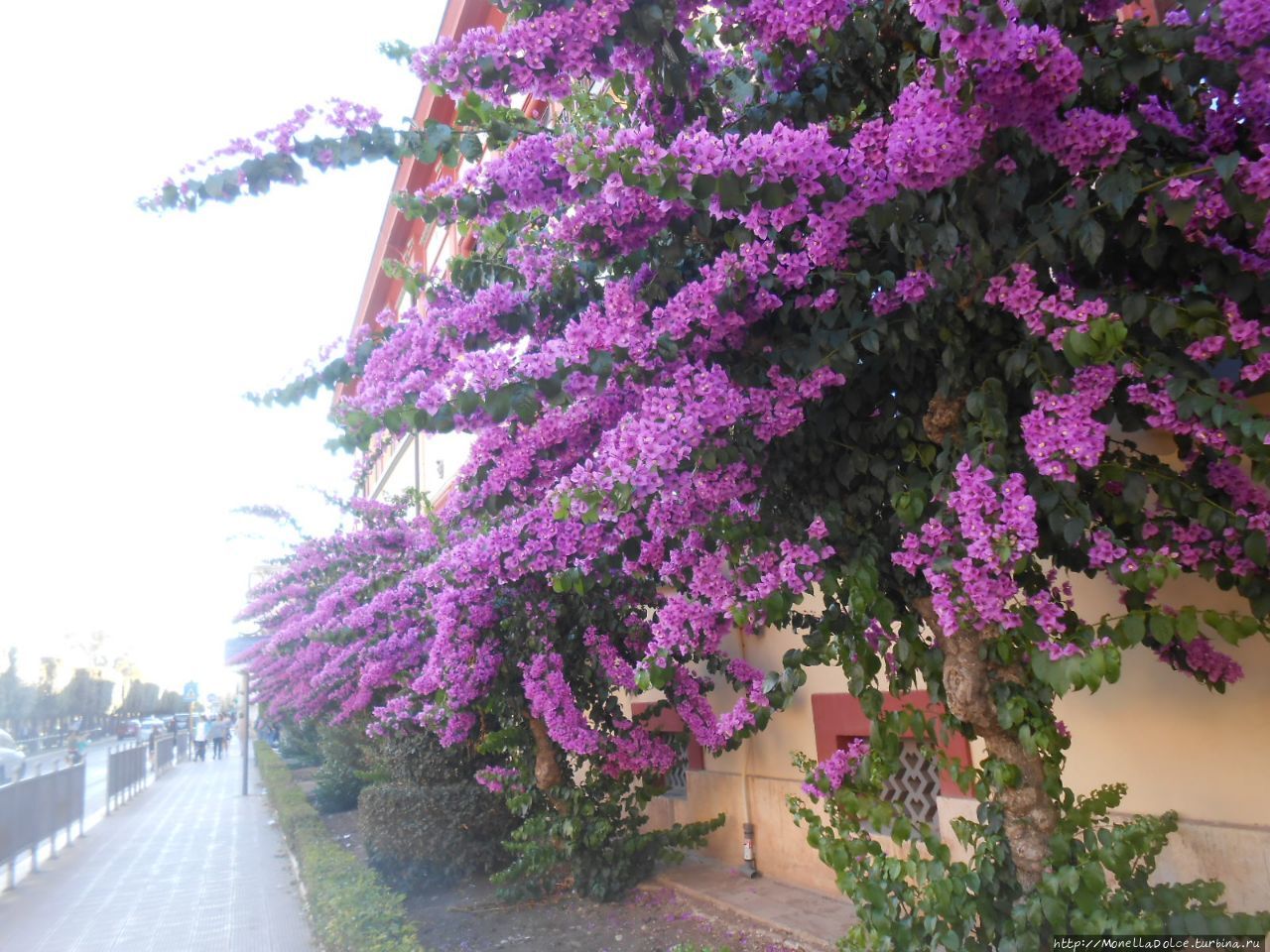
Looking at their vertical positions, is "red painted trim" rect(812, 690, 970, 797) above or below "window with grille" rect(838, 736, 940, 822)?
above

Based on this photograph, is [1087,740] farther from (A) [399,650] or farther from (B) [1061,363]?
(A) [399,650]

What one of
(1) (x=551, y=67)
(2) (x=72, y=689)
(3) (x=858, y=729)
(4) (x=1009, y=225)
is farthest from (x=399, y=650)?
(2) (x=72, y=689)

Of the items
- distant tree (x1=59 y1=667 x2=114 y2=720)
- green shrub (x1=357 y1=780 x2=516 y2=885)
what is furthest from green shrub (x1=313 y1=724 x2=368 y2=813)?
distant tree (x1=59 y1=667 x2=114 y2=720)

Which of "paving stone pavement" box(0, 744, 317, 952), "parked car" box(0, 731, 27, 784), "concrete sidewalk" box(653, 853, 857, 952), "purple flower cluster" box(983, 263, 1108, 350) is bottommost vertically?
"paving stone pavement" box(0, 744, 317, 952)

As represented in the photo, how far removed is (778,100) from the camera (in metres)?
2.97

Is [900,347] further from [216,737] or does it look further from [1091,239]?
[216,737]

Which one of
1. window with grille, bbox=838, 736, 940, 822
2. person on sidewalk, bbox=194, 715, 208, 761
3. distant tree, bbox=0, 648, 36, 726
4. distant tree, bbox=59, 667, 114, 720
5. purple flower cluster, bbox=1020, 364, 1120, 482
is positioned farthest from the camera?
distant tree, bbox=59, 667, 114, 720

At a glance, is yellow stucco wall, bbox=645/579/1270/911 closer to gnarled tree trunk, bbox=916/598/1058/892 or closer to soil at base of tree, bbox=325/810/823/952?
gnarled tree trunk, bbox=916/598/1058/892

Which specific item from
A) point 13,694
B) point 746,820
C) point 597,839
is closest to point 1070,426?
point 597,839

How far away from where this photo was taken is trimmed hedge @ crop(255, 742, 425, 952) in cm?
533

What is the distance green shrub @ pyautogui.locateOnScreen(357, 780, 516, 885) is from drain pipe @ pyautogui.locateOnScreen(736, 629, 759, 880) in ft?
6.97

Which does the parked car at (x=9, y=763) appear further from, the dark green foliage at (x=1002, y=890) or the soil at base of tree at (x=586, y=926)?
the dark green foliage at (x=1002, y=890)

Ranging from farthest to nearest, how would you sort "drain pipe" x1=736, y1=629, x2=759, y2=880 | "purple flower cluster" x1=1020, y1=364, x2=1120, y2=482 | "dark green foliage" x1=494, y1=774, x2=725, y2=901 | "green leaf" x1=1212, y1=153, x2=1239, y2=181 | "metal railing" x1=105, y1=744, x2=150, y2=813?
"metal railing" x1=105, y1=744, x2=150, y2=813
"drain pipe" x1=736, y1=629, x2=759, y2=880
"dark green foliage" x1=494, y1=774, x2=725, y2=901
"purple flower cluster" x1=1020, y1=364, x2=1120, y2=482
"green leaf" x1=1212, y1=153, x2=1239, y2=181

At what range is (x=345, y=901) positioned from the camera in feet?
20.6
